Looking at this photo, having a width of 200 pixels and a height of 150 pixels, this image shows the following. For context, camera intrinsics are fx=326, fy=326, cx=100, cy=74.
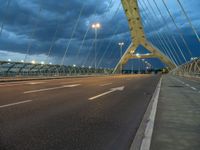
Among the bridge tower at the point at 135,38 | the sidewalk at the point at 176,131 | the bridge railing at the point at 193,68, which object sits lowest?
the sidewalk at the point at 176,131

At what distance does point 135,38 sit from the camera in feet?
295

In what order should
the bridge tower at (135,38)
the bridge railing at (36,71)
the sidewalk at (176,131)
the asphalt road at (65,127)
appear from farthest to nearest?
the bridge tower at (135,38) → the bridge railing at (36,71) → the asphalt road at (65,127) → the sidewalk at (176,131)

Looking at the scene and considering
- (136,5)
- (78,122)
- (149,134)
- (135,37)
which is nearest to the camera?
(149,134)

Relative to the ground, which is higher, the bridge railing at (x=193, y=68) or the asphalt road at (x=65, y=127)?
the bridge railing at (x=193, y=68)

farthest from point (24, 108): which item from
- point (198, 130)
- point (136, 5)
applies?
point (136, 5)

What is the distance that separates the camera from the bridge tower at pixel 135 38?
72569 millimetres

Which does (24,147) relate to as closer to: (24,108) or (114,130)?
(114,130)

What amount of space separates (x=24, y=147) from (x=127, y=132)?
7.38ft

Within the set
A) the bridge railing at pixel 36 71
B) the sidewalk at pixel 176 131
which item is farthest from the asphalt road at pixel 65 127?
the bridge railing at pixel 36 71

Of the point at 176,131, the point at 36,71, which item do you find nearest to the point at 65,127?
the point at 176,131

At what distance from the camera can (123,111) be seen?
9508 mm

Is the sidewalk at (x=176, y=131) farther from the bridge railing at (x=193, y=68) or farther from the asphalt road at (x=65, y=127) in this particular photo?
the bridge railing at (x=193, y=68)

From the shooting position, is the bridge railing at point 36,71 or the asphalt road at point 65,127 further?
the bridge railing at point 36,71

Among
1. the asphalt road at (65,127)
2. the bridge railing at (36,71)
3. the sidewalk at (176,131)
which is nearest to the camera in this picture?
the sidewalk at (176,131)
